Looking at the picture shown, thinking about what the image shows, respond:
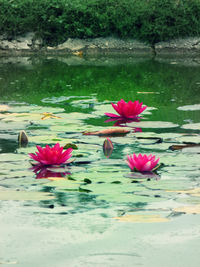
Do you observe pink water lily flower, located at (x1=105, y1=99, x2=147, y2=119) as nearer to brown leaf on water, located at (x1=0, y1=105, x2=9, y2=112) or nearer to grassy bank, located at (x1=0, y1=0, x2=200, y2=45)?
brown leaf on water, located at (x1=0, y1=105, x2=9, y2=112)

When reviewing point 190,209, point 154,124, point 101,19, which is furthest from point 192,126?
point 101,19

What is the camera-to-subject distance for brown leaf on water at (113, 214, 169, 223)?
104 inches

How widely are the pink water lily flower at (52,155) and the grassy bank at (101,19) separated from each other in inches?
401

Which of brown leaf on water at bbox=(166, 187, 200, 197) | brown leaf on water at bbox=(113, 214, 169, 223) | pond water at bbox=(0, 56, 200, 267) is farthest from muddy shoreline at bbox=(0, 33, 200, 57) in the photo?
brown leaf on water at bbox=(113, 214, 169, 223)

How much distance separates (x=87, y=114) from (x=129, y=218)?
2.91 metres

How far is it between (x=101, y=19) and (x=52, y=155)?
1041cm

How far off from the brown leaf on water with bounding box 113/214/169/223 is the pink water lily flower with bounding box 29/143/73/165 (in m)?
0.94

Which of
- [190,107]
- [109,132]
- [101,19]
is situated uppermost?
[101,19]

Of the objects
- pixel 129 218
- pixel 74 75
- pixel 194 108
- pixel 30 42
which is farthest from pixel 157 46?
pixel 129 218

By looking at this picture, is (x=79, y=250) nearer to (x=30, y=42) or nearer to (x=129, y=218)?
(x=129, y=218)

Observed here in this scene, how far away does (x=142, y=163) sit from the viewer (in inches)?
136

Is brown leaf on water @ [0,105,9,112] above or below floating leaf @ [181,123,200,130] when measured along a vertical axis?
above

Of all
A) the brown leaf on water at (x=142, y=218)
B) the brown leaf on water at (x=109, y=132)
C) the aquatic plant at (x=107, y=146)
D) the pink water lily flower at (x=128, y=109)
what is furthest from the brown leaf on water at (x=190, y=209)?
the pink water lily flower at (x=128, y=109)

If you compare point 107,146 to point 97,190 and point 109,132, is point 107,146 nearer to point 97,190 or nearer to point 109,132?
point 109,132
